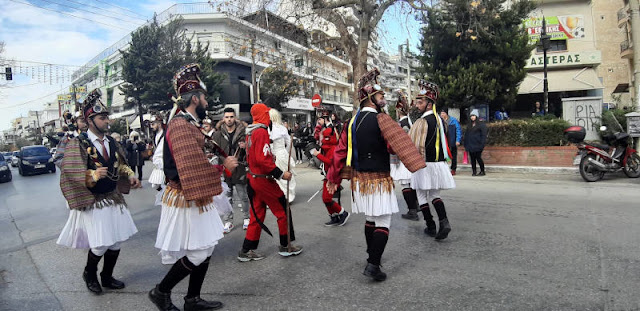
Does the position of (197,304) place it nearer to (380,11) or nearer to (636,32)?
(380,11)

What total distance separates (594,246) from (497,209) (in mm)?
2333

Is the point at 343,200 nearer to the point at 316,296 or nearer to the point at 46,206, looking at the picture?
the point at 316,296

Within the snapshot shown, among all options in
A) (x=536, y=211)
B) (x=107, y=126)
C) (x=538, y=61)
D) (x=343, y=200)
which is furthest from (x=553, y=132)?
(x=538, y=61)

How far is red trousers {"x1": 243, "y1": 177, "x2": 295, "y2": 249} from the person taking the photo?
15.5 ft

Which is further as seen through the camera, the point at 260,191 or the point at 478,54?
the point at 478,54

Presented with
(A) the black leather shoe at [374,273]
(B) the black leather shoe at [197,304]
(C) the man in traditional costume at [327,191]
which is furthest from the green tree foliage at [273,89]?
(B) the black leather shoe at [197,304]

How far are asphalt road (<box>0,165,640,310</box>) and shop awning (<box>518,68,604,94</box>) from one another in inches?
653

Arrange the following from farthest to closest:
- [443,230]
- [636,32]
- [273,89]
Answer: [273,89]
[636,32]
[443,230]

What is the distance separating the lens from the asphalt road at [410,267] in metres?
3.45

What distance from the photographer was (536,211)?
666cm

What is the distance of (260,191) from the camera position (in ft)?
15.6

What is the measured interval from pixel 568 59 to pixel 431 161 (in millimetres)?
22497

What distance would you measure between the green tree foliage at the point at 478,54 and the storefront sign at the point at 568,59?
9.19 metres

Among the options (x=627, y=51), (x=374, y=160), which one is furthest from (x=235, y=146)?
(x=627, y=51)
